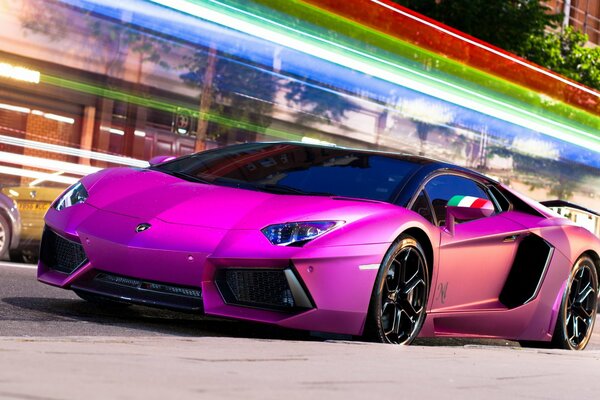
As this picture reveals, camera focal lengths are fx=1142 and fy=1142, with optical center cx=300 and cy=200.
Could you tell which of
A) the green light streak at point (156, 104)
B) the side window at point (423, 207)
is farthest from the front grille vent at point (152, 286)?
the green light streak at point (156, 104)

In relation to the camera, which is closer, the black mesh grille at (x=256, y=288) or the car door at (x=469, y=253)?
the black mesh grille at (x=256, y=288)

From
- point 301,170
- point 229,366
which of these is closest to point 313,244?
point 301,170

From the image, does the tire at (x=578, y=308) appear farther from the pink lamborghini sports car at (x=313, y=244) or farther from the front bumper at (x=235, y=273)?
the front bumper at (x=235, y=273)

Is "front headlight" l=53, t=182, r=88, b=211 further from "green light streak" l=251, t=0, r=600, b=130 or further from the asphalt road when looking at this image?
"green light streak" l=251, t=0, r=600, b=130

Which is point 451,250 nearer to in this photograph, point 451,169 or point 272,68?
point 451,169

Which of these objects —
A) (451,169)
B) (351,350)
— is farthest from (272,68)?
(351,350)

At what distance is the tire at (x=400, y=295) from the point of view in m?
6.04

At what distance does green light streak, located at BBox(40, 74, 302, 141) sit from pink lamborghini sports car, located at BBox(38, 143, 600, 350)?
4.49 metres

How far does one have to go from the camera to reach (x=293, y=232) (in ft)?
18.9

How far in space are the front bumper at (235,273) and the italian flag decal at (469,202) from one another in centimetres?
108

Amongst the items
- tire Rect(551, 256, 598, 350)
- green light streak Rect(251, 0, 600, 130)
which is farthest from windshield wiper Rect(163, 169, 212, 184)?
green light streak Rect(251, 0, 600, 130)

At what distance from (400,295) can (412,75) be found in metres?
9.61

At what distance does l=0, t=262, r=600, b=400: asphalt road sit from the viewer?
306 centimetres

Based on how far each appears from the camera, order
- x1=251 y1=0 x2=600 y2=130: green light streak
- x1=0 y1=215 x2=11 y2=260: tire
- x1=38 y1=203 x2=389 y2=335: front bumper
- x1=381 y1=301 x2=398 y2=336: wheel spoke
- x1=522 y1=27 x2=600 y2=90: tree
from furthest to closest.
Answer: x1=522 y1=27 x2=600 y2=90: tree
x1=251 y1=0 x2=600 y2=130: green light streak
x1=0 y1=215 x2=11 y2=260: tire
x1=381 y1=301 x2=398 y2=336: wheel spoke
x1=38 y1=203 x2=389 y2=335: front bumper
